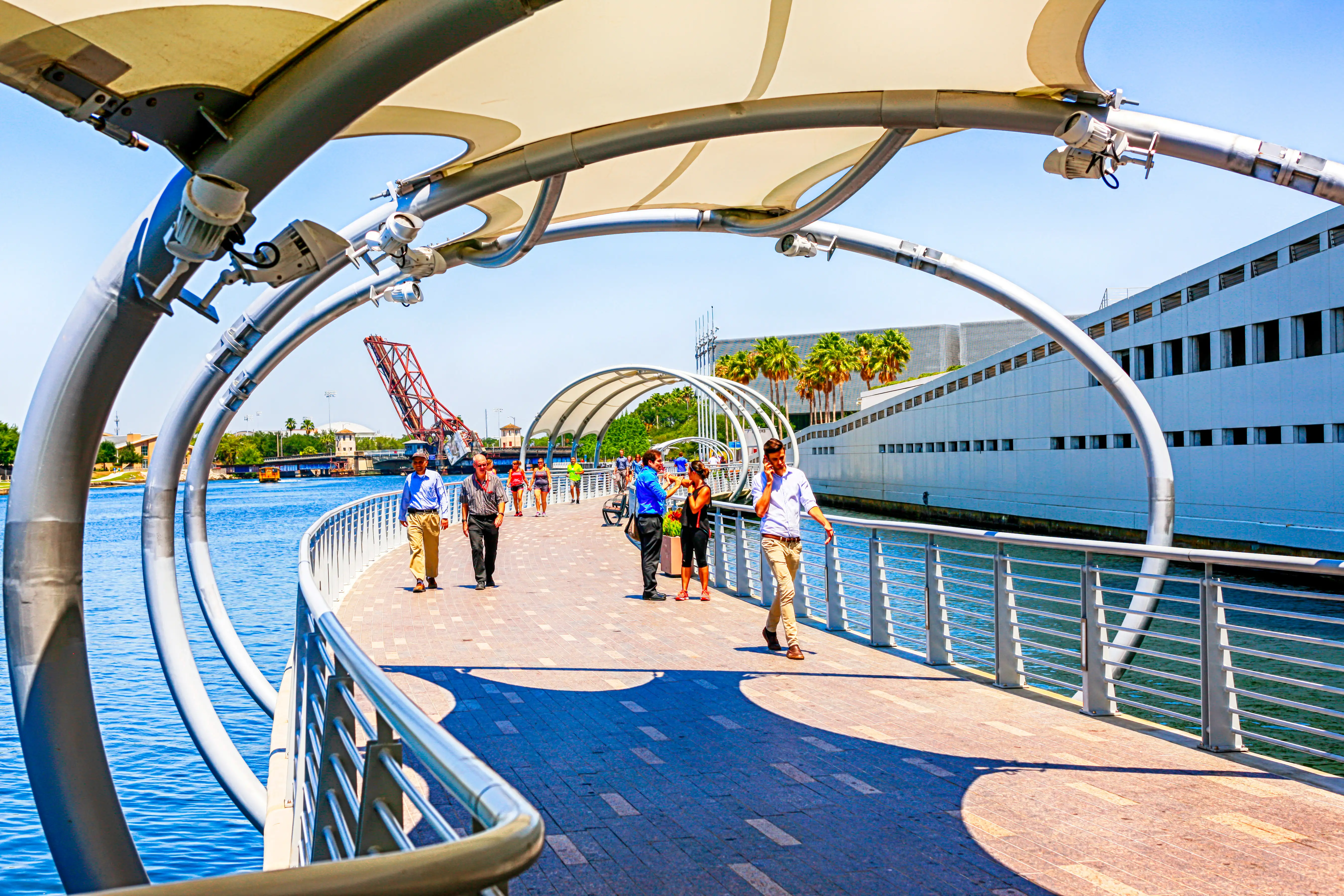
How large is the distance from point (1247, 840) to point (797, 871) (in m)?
1.80

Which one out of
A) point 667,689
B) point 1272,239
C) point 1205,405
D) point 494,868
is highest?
point 1272,239

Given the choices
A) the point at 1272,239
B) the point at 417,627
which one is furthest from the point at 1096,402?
the point at 417,627

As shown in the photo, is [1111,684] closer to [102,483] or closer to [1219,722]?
[1219,722]

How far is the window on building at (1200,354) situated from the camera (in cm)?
2475

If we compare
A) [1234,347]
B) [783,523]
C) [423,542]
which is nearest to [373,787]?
[783,523]

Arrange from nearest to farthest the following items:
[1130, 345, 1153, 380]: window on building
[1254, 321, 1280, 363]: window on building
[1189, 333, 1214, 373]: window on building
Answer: [1254, 321, 1280, 363]: window on building < [1189, 333, 1214, 373]: window on building < [1130, 345, 1153, 380]: window on building

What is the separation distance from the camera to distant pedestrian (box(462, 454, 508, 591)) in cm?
1336

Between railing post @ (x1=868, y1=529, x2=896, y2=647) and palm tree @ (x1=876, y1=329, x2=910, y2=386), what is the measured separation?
73.4 metres

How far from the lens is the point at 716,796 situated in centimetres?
488

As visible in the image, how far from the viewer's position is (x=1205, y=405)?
24.7 meters

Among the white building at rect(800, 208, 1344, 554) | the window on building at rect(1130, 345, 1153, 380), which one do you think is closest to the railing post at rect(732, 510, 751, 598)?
the white building at rect(800, 208, 1344, 554)

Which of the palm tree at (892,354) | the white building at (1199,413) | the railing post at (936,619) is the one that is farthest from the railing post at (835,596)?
the palm tree at (892,354)

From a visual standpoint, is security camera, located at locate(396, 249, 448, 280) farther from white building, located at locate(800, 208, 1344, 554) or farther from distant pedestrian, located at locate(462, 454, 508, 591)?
white building, located at locate(800, 208, 1344, 554)

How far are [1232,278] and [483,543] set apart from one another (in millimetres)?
18811
